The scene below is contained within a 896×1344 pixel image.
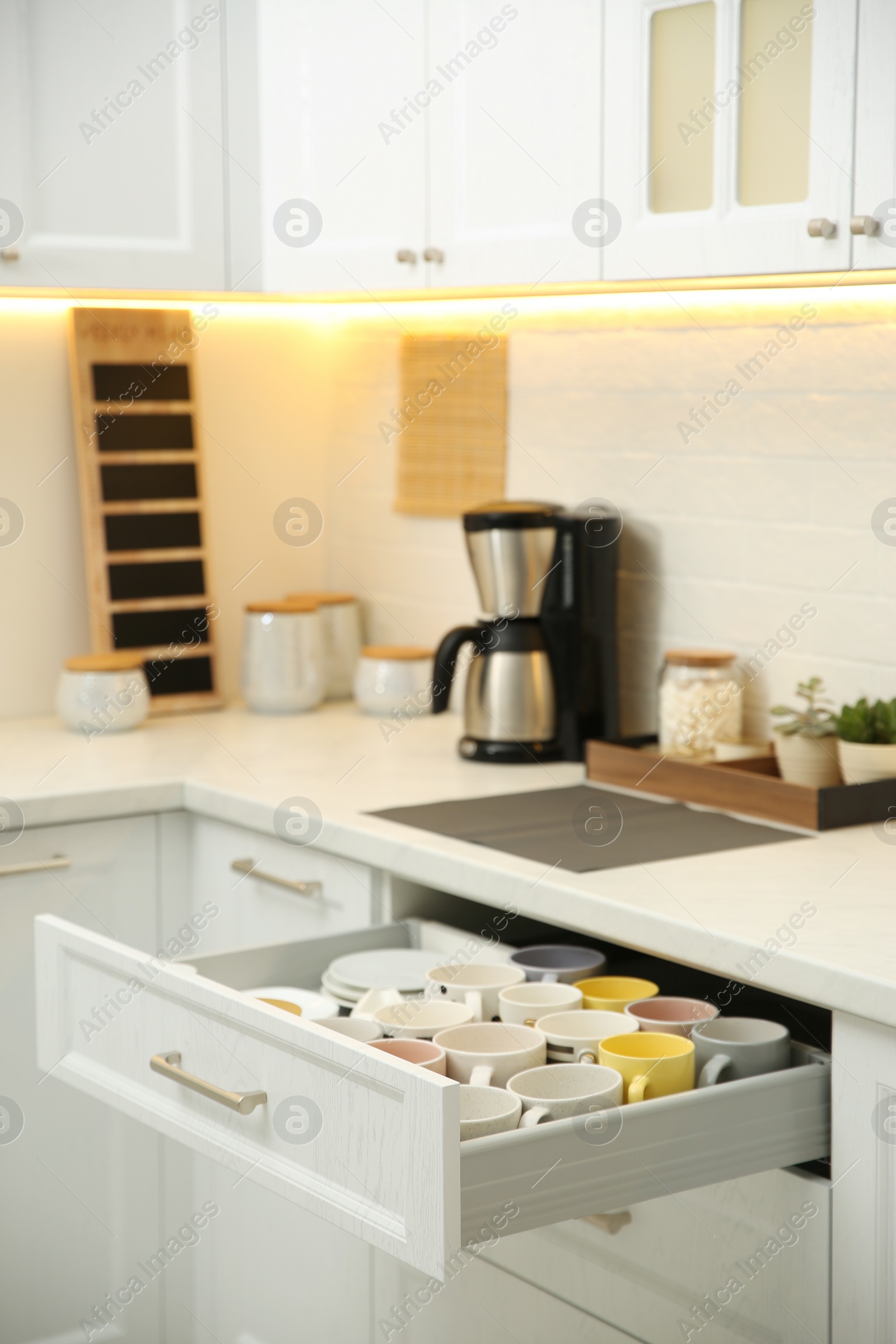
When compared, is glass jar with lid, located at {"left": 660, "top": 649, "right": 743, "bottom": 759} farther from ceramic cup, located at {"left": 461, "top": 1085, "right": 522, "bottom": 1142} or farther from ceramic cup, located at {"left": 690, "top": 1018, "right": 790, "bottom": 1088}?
ceramic cup, located at {"left": 461, "top": 1085, "right": 522, "bottom": 1142}

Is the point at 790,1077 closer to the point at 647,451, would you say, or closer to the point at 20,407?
the point at 647,451

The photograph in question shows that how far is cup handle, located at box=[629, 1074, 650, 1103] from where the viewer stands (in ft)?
4.39

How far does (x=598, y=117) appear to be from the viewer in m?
1.91

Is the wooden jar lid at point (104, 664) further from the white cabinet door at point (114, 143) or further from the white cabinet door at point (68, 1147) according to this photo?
the white cabinet door at point (114, 143)

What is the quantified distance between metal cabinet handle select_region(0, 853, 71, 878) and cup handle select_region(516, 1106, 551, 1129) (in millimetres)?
995

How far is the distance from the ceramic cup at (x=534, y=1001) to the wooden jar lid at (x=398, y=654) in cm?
113

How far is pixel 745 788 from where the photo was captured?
192 centimetres

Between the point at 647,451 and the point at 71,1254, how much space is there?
1.45m

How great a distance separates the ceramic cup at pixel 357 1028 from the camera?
1.48 m

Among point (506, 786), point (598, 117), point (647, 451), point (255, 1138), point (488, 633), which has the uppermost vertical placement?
point (598, 117)

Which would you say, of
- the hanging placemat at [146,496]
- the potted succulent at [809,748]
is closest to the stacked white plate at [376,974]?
the potted succulent at [809,748]

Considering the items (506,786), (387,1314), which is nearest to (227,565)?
(506,786)

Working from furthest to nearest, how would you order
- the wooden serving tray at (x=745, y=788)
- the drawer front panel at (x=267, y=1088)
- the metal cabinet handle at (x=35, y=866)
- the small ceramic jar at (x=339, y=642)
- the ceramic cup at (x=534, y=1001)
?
the small ceramic jar at (x=339, y=642)
the metal cabinet handle at (x=35, y=866)
the wooden serving tray at (x=745, y=788)
the ceramic cup at (x=534, y=1001)
the drawer front panel at (x=267, y=1088)

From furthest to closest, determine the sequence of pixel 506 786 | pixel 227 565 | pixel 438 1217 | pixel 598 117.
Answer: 1. pixel 227 565
2. pixel 506 786
3. pixel 598 117
4. pixel 438 1217
